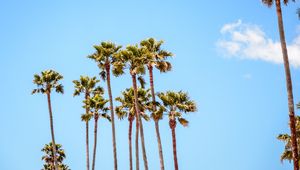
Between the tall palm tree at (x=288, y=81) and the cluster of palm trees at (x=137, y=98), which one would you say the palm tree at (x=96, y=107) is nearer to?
the cluster of palm trees at (x=137, y=98)

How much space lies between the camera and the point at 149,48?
143 ft

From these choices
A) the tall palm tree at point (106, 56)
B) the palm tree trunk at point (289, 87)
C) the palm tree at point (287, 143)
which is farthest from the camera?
the tall palm tree at point (106, 56)

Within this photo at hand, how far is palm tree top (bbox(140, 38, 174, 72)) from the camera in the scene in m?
42.1

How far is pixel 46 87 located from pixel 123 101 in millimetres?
17671

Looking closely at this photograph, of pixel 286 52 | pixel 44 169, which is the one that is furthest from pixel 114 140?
pixel 44 169

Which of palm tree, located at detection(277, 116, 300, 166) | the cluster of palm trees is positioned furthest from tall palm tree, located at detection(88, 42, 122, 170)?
palm tree, located at detection(277, 116, 300, 166)

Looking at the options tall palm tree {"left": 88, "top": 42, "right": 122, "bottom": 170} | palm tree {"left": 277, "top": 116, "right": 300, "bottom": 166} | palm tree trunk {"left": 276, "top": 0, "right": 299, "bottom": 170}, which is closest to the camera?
palm tree trunk {"left": 276, "top": 0, "right": 299, "bottom": 170}

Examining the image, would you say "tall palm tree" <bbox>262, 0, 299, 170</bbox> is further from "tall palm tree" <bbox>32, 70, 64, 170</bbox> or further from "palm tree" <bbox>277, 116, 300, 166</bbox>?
"tall palm tree" <bbox>32, 70, 64, 170</bbox>

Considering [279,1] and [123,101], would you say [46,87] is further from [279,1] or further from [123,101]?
[279,1]

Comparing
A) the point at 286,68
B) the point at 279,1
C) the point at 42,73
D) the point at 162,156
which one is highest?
the point at 42,73

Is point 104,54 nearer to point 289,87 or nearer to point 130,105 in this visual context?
point 130,105

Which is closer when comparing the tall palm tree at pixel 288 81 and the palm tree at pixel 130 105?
the tall palm tree at pixel 288 81

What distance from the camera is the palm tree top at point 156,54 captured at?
42125 millimetres

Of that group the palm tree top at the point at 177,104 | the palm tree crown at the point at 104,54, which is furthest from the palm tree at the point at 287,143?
the palm tree crown at the point at 104,54
